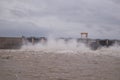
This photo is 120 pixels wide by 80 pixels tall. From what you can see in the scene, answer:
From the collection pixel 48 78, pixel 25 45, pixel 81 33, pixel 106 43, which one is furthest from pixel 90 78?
pixel 81 33

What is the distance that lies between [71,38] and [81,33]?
3.53 meters

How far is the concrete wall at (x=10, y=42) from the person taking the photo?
88.4 ft

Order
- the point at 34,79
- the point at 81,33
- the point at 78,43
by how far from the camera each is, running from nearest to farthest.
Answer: the point at 34,79 → the point at 78,43 → the point at 81,33

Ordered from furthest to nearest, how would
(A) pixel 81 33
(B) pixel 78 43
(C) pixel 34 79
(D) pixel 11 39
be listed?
1. (A) pixel 81 33
2. (B) pixel 78 43
3. (D) pixel 11 39
4. (C) pixel 34 79

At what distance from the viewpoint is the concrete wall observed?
88.4ft

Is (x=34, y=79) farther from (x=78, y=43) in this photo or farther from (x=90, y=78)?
(x=78, y=43)

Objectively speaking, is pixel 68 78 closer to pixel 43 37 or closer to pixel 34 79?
pixel 34 79

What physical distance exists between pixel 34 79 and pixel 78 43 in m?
22.4

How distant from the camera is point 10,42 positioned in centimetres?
2736

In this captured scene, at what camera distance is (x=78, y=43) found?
29.5m

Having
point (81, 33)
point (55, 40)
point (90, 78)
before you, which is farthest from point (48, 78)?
point (81, 33)

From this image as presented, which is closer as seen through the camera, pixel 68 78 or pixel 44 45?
pixel 68 78

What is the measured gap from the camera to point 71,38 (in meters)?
30.2

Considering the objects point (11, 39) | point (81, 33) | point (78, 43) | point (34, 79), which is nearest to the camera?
point (34, 79)
